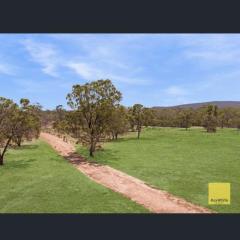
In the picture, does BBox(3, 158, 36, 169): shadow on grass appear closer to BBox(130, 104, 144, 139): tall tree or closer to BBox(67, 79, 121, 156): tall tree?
BBox(67, 79, 121, 156): tall tree

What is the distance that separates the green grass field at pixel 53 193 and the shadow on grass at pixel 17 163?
91 millimetres

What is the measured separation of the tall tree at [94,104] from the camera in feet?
140

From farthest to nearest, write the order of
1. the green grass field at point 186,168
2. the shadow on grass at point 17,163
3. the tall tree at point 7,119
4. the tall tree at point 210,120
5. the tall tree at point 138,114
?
the tall tree at point 210,120
the tall tree at point 138,114
the tall tree at point 7,119
the shadow on grass at point 17,163
the green grass field at point 186,168

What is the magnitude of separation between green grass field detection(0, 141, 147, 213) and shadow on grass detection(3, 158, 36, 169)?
9 cm

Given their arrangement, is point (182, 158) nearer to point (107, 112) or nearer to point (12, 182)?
point (107, 112)

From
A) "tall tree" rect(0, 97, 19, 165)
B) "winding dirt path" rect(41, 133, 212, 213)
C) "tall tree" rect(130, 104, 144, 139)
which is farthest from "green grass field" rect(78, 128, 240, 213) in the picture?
"tall tree" rect(130, 104, 144, 139)

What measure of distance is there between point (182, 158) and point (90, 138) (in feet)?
35.5

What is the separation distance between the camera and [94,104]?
43.1 m

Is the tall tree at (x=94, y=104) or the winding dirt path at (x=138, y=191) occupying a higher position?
the tall tree at (x=94, y=104)

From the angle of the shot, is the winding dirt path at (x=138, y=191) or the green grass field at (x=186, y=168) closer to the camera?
the winding dirt path at (x=138, y=191)

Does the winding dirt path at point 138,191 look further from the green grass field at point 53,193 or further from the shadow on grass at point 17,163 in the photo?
the shadow on grass at point 17,163

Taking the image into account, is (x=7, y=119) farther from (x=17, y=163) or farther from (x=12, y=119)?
(x=17, y=163)

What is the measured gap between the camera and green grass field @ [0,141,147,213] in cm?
2109

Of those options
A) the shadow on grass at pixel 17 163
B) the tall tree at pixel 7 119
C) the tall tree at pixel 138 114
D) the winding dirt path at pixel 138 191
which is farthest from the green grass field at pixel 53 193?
the tall tree at pixel 138 114
